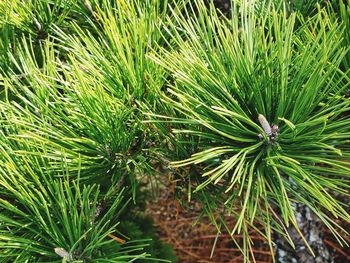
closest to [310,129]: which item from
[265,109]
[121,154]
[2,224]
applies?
[265,109]

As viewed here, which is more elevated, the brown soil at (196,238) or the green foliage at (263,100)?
the green foliage at (263,100)

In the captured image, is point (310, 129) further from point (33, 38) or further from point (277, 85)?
point (33, 38)

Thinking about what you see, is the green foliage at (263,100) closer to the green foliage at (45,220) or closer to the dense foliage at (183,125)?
the dense foliage at (183,125)

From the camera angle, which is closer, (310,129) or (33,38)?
(310,129)

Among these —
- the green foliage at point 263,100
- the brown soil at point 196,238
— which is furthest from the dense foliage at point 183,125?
the brown soil at point 196,238

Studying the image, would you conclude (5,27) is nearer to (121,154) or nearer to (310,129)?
(121,154)

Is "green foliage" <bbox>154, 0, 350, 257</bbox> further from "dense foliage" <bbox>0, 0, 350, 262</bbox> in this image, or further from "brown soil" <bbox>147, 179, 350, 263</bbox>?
"brown soil" <bbox>147, 179, 350, 263</bbox>

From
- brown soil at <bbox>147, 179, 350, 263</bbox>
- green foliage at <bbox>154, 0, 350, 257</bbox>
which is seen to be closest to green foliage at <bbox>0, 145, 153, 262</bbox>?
green foliage at <bbox>154, 0, 350, 257</bbox>

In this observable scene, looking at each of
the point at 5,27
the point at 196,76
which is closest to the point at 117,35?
the point at 196,76

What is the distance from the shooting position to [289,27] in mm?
461

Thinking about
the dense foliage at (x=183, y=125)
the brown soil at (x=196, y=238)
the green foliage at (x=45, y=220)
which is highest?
the dense foliage at (x=183, y=125)

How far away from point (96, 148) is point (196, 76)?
0.49 feet

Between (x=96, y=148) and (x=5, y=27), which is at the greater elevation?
(x=5, y=27)

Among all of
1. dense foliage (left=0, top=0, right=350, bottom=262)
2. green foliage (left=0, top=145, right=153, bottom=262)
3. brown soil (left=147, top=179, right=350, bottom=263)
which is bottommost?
brown soil (left=147, top=179, right=350, bottom=263)
